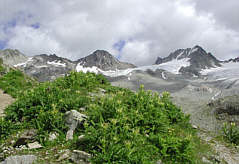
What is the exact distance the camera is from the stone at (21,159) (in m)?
4.07

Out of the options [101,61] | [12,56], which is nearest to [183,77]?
[101,61]

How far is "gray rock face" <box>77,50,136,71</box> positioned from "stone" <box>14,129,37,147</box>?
105m

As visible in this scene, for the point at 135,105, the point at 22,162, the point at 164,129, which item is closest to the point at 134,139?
the point at 164,129

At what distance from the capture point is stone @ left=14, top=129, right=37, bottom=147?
5129 millimetres

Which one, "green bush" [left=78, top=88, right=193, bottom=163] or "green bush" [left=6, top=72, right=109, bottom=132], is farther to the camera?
"green bush" [left=6, top=72, right=109, bottom=132]

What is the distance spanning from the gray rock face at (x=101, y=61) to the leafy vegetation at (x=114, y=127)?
103634 mm

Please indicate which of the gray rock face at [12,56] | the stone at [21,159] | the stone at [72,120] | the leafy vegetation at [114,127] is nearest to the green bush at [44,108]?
the leafy vegetation at [114,127]

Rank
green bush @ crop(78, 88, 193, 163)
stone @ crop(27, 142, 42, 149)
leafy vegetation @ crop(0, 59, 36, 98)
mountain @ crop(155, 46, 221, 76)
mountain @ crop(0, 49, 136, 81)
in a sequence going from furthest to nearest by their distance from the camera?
mountain @ crop(0, 49, 136, 81) → mountain @ crop(155, 46, 221, 76) → leafy vegetation @ crop(0, 59, 36, 98) → stone @ crop(27, 142, 42, 149) → green bush @ crop(78, 88, 193, 163)

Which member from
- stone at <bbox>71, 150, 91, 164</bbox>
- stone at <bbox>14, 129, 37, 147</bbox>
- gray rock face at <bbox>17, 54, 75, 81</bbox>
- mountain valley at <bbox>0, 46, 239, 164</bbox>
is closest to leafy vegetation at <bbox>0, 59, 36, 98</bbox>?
mountain valley at <bbox>0, 46, 239, 164</bbox>

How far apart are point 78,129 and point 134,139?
194 centimetres

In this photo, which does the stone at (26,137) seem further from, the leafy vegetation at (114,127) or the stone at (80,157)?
the stone at (80,157)

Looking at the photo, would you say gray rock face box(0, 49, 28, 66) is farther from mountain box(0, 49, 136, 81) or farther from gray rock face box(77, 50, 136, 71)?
gray rock face box(77, 50, 136, 71)

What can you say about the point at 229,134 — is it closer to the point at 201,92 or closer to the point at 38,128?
the point at 38,128

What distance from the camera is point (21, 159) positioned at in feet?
13.8
